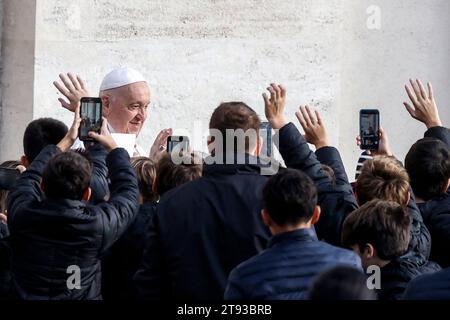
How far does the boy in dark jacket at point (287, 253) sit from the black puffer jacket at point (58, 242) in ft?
3.37

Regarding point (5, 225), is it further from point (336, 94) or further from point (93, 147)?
point (336, 94)

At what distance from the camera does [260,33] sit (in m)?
8.94

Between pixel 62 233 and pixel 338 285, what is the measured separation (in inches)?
80.1

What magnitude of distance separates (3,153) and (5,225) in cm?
404

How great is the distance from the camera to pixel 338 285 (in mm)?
2994

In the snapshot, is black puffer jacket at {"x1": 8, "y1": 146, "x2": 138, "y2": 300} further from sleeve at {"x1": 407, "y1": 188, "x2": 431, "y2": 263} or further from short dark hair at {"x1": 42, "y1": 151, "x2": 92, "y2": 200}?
sleeve at {"x1": 407, "y1": 188, "x2": 431, "y2": 263}

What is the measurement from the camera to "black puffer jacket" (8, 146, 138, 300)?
15.6 ft

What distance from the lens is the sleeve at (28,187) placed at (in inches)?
193

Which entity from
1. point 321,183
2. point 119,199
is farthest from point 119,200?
point 321,183

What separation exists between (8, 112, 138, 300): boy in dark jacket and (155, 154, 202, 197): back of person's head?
0.19 m

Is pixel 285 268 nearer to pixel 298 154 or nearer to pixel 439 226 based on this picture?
pixel 298 154

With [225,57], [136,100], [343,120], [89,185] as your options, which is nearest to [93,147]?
[89,185]

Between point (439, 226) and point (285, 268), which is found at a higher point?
point (439, 226)
